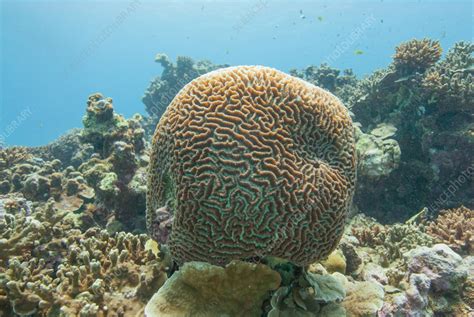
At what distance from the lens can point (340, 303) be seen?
3.64 m

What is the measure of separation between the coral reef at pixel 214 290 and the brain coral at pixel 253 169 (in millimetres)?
201

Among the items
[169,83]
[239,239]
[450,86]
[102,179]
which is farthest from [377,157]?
[169,83]

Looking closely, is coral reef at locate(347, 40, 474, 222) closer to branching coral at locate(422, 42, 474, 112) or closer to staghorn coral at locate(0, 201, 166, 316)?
branching coral at locate(422, 42, 474, 112)

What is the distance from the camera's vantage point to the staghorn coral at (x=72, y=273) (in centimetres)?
329

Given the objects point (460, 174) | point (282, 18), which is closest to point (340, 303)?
point (460, 174)

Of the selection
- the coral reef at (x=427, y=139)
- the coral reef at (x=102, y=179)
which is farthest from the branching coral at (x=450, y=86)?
the coral reef at (x=102, y=179)

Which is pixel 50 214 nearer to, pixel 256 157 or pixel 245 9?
pixel 256 157

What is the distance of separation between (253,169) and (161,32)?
481ft

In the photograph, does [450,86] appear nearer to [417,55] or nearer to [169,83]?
[417,55]

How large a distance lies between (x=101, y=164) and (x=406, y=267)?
21.0 feet

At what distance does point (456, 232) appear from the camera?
6164 millimetres

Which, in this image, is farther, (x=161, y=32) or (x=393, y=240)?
(x=161, y=32)

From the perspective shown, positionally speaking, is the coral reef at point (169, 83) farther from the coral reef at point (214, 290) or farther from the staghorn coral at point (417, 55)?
the coral reef at point (214, 290)

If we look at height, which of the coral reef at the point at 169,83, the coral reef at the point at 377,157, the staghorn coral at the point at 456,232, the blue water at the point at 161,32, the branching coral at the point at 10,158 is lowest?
the staghorn coral at the point at 456,232
